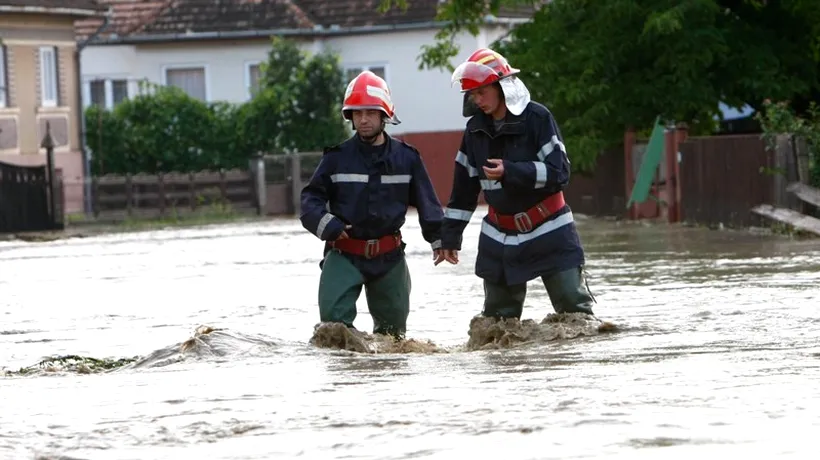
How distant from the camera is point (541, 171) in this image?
9711 millimetres

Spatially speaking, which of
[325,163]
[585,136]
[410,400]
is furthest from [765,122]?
[410,400]

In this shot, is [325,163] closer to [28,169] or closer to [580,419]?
[580,419]

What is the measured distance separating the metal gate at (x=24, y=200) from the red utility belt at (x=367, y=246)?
82.3 ft

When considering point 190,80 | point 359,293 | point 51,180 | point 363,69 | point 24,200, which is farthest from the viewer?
point 190,80

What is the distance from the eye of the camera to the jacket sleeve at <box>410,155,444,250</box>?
10.3m

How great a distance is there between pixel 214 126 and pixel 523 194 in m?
36.9

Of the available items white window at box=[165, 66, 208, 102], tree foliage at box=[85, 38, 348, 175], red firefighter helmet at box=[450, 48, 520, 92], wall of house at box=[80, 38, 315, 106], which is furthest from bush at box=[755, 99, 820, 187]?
white window at box=[165, 66, 208, 102]

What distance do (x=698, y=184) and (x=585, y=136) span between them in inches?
140

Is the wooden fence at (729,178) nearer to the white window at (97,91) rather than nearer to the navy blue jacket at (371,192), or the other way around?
the navy blue jacket at (371,192)

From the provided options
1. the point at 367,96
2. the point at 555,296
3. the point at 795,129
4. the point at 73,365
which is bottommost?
the point at 73,365

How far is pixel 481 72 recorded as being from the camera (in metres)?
9.84

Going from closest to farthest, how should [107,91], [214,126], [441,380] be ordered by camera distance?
[441,380]
[214,126]
[107,91]

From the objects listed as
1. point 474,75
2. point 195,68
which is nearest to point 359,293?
point 474,75

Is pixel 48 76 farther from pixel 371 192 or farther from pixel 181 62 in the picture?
pixel 371 192
